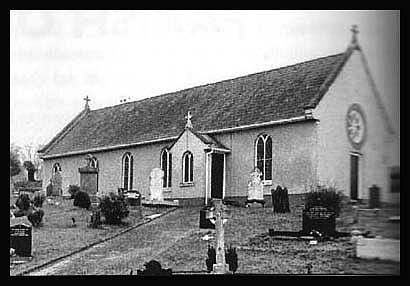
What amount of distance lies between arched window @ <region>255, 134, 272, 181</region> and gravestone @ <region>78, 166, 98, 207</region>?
170cm

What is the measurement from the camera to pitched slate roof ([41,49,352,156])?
7809 millimetres

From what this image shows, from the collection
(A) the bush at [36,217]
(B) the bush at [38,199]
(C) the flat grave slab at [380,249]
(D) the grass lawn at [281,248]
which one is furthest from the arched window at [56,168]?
(C) the flat grave slab at [380,249]

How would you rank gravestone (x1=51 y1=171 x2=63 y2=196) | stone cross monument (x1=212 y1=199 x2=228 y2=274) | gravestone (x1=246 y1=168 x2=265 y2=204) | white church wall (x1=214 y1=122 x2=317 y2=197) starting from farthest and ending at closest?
gravestone (x1=51 y1=171 x2=63 y2=196)
gravestone (x1=246 y1=168 x2=265 y2=204)
white church wall (x1=214 y1=122 x2=317 y2=197)
stone cross monument (x1=212 y1=199 x2=228 y2=274)

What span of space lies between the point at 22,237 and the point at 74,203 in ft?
2.47

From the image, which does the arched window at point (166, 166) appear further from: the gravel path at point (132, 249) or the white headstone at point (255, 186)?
the white headstone at point (255, 186)

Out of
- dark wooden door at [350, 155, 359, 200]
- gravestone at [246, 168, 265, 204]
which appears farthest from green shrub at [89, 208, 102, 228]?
A: dark wooden door at [350, 155, 359, 200]

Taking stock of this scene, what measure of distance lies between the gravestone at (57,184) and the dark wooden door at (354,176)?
9.74ft

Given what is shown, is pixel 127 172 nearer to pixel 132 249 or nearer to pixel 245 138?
pixel 132 249

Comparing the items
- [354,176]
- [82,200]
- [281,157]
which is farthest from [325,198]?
[82,200]

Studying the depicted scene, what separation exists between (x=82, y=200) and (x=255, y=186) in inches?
70.1

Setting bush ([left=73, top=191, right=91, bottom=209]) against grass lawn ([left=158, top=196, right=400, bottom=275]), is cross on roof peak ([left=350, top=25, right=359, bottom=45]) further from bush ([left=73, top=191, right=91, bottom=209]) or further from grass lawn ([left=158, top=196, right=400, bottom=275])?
bush ([left=73, top=191, right=91, bottom=209])

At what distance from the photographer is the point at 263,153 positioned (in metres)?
7.93

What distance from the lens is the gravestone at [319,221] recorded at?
7527 millimetres
